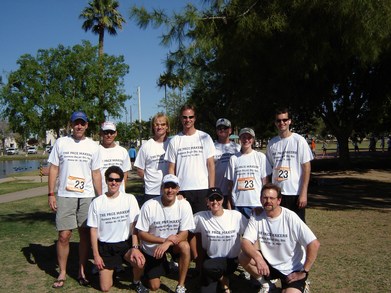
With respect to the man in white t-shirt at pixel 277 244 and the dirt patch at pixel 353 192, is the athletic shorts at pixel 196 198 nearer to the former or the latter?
the man in white t-shirt at pixel 277 244

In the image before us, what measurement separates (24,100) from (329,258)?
21.7 metres

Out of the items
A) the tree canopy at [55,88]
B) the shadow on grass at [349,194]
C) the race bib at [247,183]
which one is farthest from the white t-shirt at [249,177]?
the tree canopy at [55,88]

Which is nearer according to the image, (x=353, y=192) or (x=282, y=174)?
(x=282, y=174)

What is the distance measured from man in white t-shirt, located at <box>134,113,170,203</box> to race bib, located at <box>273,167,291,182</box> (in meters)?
1.35

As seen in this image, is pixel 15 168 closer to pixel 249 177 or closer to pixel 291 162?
pixel 249 177

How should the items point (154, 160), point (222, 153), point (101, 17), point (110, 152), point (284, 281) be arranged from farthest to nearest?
point (101, 17) < point (222, 153) < point (110, 152) < point (154, 160) < point (284, 281)

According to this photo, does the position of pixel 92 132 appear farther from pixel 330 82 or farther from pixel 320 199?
pixel 320 199

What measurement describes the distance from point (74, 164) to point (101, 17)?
28.4 metres

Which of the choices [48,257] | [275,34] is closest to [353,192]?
[275,34]

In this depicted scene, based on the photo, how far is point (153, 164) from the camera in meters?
5.07

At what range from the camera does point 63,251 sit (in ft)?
15.5

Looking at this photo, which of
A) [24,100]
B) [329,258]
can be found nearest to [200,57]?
[329,258]

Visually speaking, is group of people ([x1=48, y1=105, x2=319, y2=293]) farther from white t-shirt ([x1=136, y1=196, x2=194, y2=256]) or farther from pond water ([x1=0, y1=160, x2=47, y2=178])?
pond water ([x1=0, y1=160, x2=47, y2=178])

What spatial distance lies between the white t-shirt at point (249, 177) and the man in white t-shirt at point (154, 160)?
889mm
